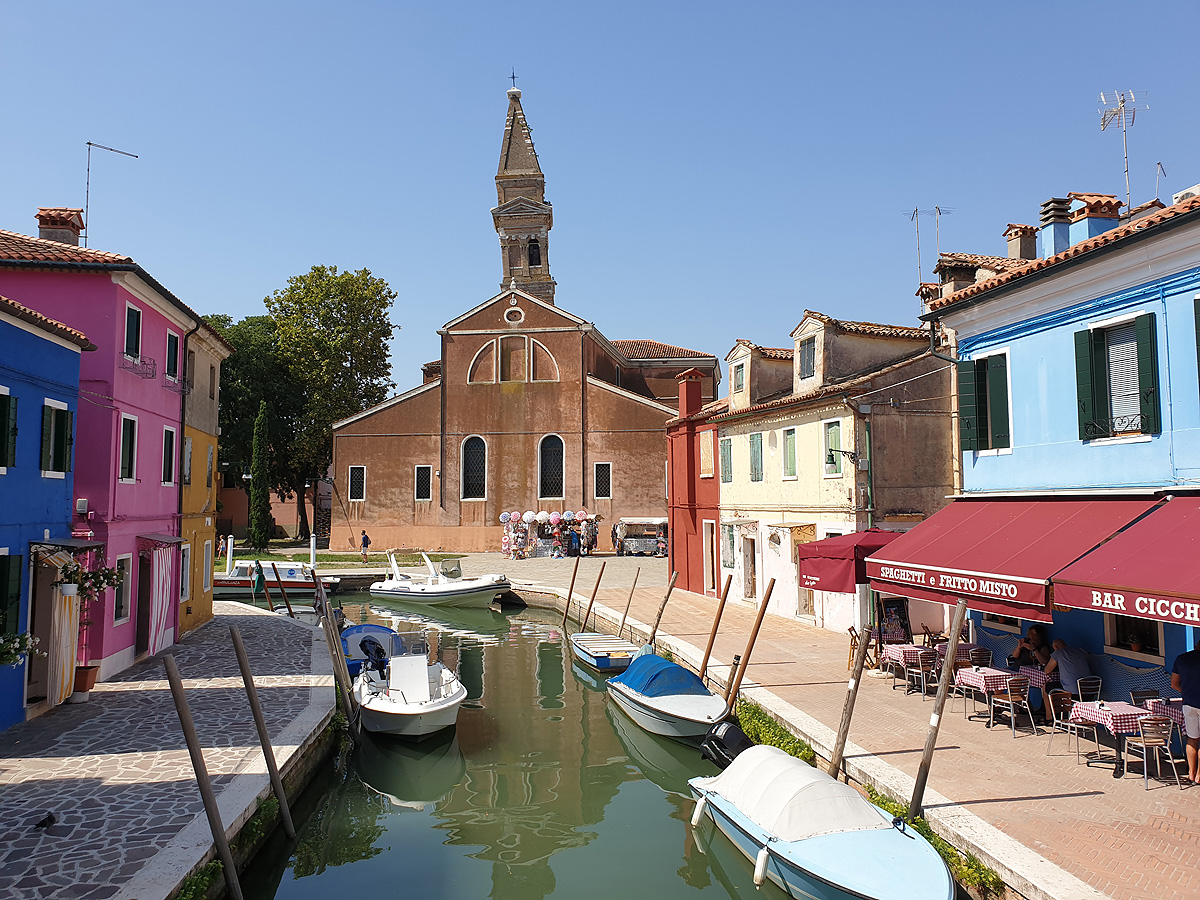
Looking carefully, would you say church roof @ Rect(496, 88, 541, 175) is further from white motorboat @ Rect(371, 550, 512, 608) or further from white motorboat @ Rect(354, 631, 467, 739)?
white motorboat @ Rect(354, 631, 467, 739)

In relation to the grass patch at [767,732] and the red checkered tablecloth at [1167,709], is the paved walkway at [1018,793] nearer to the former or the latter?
the grass patch at [767,732]

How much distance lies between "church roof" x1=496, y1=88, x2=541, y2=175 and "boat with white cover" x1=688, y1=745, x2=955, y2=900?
52.5 meters

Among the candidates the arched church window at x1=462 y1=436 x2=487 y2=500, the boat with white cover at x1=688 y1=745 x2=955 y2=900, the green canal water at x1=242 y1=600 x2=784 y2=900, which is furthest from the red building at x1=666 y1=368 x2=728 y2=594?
the boat with white cover at x1=688 y1=745 x2=955 y2=900

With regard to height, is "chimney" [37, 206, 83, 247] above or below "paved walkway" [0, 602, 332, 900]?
above

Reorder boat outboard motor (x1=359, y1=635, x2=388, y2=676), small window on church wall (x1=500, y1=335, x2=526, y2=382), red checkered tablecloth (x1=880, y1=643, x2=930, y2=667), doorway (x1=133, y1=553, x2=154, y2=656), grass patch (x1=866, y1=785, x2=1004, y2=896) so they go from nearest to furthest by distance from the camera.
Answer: grass patch (x1=866, y1=785, x2=1004, y2=896) < red checkered tablecloth (x1=880, y1=643, x2=930, y2=667) < boat outboard motor (x1=359, y1=635, x2=388, y2=676) < doorway (x1=133, y1=553, x2=154, y2=656) < small window on church wall (x1=500, y1=335, x2=526, y2=382)

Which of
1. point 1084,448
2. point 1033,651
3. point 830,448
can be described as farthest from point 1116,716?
point 830,448

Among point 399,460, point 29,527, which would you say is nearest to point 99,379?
point 29,527

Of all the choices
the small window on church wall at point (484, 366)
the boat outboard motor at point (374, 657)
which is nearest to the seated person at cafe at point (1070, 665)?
the boat outboard motor at point (374, 657)

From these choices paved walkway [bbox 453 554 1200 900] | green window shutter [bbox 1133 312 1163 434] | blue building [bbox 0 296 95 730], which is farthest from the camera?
blue building [bbox 0 296 95 730]

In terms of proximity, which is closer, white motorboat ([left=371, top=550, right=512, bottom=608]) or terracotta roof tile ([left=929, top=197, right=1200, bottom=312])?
terracotta roof tile ([left=929, top=197, right=1200, bottom=312])

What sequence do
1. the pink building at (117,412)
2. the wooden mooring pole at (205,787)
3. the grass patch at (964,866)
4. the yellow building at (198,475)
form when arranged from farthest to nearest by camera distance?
the yellow building at (198,475) < the pink building at (117,412) < the wooden mooring pole at (205,787) < the grass patch at (964,866)

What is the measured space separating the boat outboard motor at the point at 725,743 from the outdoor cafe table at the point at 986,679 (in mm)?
3216

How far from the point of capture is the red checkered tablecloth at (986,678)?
10844 mm

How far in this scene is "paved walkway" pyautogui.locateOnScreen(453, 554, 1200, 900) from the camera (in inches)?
264
